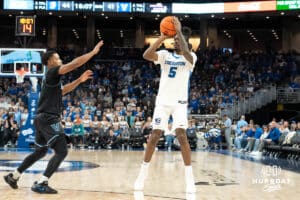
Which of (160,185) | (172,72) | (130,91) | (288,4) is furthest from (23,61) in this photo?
(288,4)

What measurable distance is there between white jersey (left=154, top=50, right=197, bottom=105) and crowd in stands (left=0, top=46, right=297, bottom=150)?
11.2 metres

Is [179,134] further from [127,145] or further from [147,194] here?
[127,145]

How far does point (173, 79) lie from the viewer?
20.1ft

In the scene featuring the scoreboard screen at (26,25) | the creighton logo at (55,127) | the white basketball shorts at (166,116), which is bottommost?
the creighton logo at (55,127)

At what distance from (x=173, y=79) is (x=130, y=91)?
20.1 meters

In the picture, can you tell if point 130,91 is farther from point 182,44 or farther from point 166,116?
point 182,44

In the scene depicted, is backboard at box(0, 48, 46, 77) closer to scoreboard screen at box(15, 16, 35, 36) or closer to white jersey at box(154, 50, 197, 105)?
scoreboard screen at box(15, 16, 35, 36)

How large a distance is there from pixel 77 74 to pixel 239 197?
→ 24102 mm

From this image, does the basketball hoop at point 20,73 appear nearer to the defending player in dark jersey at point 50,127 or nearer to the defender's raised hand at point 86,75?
the defending player in dark jersey at point 50,127

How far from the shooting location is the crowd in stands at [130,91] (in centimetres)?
1908

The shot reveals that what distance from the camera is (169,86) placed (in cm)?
612

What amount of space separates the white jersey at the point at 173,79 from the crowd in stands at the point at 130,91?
1115 centimetres

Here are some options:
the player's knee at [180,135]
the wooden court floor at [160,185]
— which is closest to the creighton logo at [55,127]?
the wooden court floor at [160,185]

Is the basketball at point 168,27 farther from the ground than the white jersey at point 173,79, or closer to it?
farther from the ground
